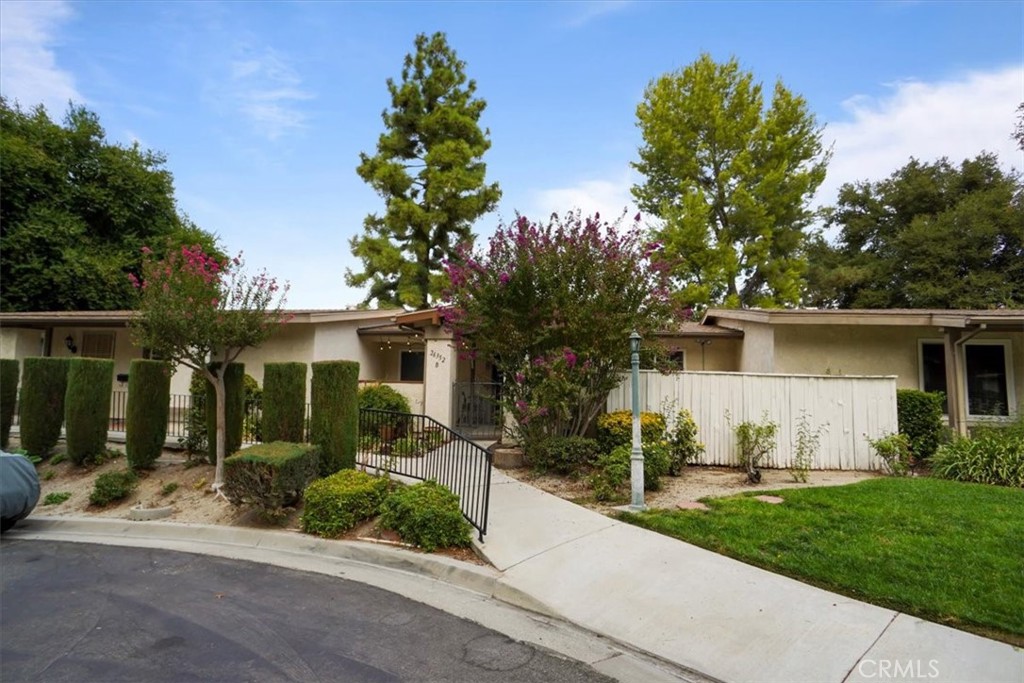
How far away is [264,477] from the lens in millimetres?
6297

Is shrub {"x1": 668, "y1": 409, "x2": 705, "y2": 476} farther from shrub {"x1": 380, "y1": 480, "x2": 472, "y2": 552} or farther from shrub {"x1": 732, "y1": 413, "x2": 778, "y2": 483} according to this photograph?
shrub {"x1": 380, "y1": 480, "x2": 472, "y2": 552}

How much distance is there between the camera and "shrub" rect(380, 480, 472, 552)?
18.3ft

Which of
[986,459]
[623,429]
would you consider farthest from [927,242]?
[623,429]

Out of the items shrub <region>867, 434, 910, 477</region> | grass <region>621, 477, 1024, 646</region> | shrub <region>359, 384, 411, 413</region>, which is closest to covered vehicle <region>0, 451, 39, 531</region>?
shrub <region>359, 384, 411, 413</region>

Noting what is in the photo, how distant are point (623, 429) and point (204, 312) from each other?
21.3 feet

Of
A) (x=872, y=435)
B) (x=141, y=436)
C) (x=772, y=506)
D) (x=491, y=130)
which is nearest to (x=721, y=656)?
(x=772, y=506)

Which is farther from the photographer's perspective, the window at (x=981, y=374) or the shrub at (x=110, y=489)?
the window at (x=981, y=374)

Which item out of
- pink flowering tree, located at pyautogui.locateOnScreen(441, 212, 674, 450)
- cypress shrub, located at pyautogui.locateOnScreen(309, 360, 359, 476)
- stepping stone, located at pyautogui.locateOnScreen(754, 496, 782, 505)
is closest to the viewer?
stepping stone, located at pyautogui.locateOnScreen(754, 496, 782, 505)

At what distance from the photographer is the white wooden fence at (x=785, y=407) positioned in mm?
8938

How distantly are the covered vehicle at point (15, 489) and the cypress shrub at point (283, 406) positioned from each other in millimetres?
2931

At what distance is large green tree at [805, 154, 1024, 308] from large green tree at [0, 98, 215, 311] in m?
29.6

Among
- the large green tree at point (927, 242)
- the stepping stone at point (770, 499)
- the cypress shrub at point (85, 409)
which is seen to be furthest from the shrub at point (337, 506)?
the large green tree at point (927, 242)

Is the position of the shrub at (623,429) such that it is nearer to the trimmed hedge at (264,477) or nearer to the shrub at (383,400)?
the shrub at (383,400)

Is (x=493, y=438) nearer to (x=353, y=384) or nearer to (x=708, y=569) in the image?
(x=353, y=384)
